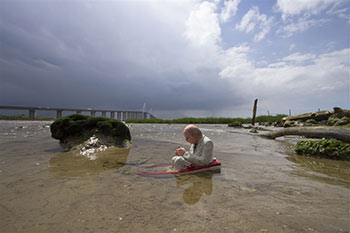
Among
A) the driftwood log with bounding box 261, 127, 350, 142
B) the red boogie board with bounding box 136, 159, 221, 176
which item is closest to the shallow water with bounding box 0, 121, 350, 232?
the red boogie board with bounding box 136, 159, 221, 176

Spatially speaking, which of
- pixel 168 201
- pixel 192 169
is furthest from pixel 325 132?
pixel 168 201

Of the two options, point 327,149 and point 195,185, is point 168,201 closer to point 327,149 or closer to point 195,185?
point 195,185

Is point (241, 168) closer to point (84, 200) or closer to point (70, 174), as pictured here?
point (84, 200)

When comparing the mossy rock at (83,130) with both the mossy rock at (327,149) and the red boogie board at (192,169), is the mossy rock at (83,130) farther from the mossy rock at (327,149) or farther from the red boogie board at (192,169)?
the mossy rock at (327,149)

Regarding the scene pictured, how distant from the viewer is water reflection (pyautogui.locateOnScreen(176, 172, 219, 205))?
106 inches

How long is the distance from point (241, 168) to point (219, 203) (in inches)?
97.0

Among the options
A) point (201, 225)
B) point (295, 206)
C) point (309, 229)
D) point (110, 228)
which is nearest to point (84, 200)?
point (110, 228)

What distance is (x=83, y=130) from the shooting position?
25.7 ft

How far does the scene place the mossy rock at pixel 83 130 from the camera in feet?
25.0

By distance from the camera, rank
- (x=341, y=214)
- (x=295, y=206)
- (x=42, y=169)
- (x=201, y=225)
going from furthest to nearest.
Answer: (x=42, y=169) < (x=295, y=206) < (x=341, y=214) < (x=201, y=225)

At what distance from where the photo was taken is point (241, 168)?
4.69m

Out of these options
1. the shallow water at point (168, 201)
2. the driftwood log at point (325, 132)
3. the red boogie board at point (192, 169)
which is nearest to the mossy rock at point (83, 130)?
the shallow water at point (168, 201)

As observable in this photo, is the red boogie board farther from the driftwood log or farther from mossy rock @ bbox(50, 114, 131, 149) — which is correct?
the driftwood log

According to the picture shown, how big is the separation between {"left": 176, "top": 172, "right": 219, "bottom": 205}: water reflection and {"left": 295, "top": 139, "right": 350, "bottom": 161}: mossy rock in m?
5.37
